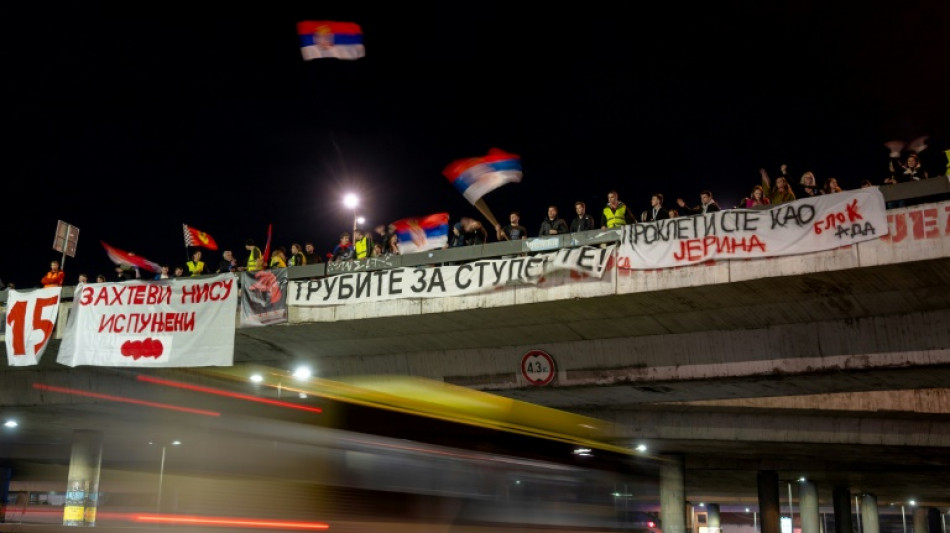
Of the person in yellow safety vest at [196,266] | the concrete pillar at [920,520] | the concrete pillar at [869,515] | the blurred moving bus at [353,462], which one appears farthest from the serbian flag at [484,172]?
the concrete pillar at [920,520]

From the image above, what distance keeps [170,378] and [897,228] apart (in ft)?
39.1

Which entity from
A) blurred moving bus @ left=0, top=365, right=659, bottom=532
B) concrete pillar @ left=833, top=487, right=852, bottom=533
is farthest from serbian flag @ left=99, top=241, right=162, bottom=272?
concrete pillar @ left=833, top=487, right=852, bottom=533

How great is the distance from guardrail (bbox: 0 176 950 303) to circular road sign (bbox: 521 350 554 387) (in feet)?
9.12

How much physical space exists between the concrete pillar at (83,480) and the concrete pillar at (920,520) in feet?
301

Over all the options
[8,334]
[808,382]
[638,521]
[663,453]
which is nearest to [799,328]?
[808,382]

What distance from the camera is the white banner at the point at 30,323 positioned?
71.1ft

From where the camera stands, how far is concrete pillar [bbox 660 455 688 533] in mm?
25384

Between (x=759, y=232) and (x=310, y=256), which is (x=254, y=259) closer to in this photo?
(x=310, y=256)

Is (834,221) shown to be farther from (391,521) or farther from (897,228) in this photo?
(391,521)

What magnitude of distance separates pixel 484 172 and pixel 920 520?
81372 mm

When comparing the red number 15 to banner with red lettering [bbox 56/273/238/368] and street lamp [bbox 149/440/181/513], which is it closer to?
banner with red lettering [bbox 56/273/238/368]

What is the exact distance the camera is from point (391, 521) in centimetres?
762

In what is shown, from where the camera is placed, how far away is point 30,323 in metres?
22.0

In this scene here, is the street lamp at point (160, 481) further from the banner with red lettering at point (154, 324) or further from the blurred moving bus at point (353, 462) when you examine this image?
the banner with red lettering at point (154, 324)
